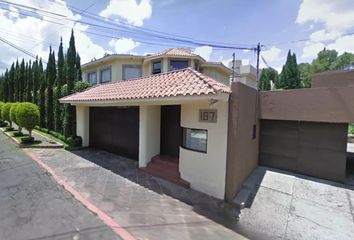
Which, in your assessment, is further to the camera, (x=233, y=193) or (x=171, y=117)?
(x=171, y=117)

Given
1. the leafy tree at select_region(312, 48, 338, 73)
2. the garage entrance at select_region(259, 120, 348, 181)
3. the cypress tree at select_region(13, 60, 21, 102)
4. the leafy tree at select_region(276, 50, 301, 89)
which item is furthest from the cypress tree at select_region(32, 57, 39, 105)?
the leafy tree at select_region(312, 48, 338, 73)

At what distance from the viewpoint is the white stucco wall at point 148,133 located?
10.2 m

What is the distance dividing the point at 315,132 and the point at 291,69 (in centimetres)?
3048

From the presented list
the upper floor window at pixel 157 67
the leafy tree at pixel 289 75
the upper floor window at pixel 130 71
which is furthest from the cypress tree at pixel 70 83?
the leafy tree at pixel 289 75

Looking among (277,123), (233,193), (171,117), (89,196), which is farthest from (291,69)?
(89,196)

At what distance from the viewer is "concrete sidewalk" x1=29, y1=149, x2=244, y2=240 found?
18.3 ft

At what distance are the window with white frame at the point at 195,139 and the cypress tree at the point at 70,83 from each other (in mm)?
9816

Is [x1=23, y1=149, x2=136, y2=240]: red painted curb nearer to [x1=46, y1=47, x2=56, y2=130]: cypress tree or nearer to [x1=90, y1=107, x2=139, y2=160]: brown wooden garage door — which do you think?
[x1=90, y1=107, x2=139, y2=160]: brown wooden garage door

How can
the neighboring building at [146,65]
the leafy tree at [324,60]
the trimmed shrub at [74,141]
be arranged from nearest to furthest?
the trimmed shrub at [74,141]
the neighboring building at [146,65]
the leafy tree at [324,60]

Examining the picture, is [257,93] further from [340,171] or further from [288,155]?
[340,171]

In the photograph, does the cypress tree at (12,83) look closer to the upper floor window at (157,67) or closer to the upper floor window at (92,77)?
the upper floor window at (92,77)

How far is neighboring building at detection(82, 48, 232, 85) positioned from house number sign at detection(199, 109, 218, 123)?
10.9m

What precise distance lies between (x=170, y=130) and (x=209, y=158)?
10.5 ft

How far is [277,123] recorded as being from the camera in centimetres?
1070
